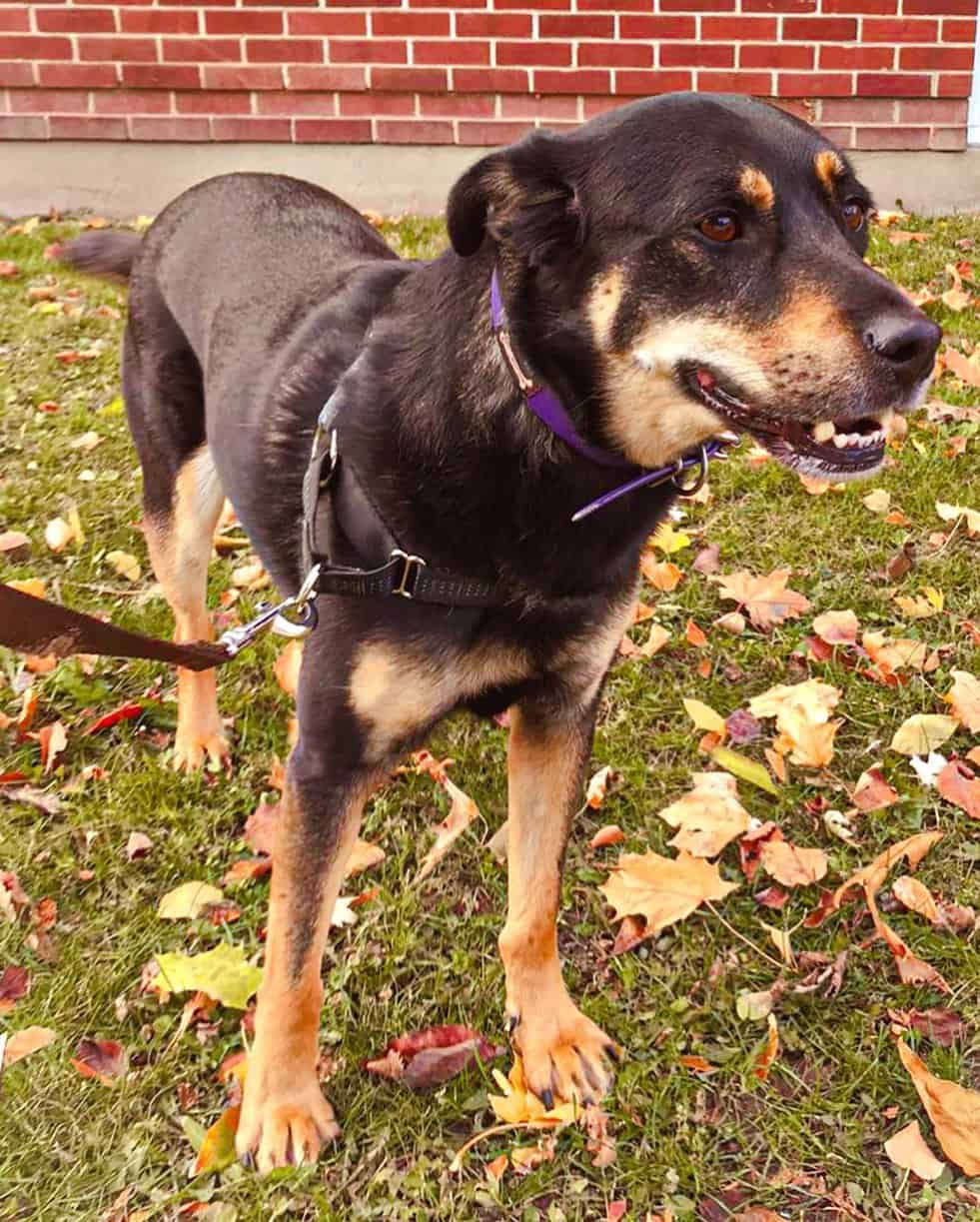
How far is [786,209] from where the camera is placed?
193 centimetres

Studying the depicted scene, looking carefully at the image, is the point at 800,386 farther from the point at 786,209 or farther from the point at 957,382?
the point at 957,382

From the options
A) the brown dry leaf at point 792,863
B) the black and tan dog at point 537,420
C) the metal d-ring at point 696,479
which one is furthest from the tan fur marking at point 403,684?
the brown dry leaf at point 792,863

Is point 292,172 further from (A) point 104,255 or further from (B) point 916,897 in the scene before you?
(B) point 916,897

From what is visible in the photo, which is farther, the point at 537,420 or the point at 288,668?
the point at 288,668

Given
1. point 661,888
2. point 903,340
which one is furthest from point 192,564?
point 903,340

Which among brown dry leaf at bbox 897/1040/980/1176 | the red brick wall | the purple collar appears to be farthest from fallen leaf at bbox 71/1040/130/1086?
the red brick wall

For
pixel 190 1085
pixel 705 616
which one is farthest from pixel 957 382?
pixel 190 1085

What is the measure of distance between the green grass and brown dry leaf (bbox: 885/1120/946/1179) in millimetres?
24

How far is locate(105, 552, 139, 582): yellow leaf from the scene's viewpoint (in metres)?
4.18

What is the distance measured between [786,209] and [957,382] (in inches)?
135

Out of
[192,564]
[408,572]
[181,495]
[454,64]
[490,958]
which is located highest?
[454,64]

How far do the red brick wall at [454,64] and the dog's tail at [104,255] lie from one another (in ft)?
12.5

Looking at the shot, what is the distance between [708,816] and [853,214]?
1.54m

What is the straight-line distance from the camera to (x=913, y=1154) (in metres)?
2.21
